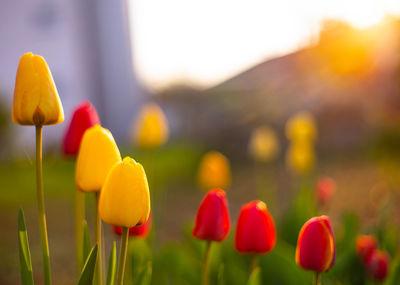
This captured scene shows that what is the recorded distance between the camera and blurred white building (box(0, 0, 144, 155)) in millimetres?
10172

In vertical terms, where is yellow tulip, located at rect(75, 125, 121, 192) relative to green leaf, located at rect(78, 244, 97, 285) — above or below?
above

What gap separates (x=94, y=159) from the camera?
875 mm

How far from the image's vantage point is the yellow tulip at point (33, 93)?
2.63 feet

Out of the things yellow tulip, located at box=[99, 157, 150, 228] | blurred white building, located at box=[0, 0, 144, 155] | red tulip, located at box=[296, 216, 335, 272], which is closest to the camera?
yellow tulip, located at box=[99, 157, 150, 228]

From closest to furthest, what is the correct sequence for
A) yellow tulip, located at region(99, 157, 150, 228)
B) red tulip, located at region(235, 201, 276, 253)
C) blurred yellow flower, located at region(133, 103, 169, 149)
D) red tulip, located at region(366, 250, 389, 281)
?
yellow tulip, located at region(99, 157, 150, 228) < red tulip, located at region(235, 201, 276, 253) < red tulip, located at region(366, 250, 389, 281) < blurred yellow flower, located at region(133, 103, 169, 149)

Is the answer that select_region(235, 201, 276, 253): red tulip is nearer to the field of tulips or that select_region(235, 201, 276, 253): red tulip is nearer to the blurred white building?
the field of tulips

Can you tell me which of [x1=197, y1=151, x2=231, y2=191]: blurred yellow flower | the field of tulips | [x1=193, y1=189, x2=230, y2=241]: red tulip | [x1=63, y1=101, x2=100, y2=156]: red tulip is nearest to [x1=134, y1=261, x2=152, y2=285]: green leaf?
the field of tulips

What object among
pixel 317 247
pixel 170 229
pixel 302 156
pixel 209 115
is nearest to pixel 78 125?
pixel 317 247

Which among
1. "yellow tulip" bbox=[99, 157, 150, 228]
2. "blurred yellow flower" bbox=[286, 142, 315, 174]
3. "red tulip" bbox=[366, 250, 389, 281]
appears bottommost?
"red tulip" bbox=[366, 250, 389, 281]

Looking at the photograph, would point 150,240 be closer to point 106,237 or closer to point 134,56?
point 106,237

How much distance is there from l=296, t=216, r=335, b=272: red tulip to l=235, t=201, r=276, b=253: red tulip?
13 centimetres

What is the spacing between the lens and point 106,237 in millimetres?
4082

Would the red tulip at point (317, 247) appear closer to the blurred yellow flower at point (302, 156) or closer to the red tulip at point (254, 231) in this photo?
the red tulip at point (254, 231)

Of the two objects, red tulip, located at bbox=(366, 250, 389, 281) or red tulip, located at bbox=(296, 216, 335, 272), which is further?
red tulip, located at bbox=(366, 250, 389, 281)
